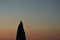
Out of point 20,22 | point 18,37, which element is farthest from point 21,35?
point 20,22

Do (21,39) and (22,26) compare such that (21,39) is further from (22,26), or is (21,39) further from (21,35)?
(22,26)

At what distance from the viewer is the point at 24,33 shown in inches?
3130

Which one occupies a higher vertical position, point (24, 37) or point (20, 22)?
point (20, 22)

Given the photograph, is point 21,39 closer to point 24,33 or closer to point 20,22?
point 24,33

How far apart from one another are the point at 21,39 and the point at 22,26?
6833mm

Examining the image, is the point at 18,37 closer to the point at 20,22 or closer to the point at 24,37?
the point at 24,37

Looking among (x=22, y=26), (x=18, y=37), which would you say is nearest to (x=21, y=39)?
(x=18, y=37)

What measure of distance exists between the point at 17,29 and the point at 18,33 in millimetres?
2801

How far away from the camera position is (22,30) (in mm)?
79625

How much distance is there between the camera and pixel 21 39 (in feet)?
257

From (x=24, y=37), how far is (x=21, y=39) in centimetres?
191

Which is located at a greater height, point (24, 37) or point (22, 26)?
point (22, 26)

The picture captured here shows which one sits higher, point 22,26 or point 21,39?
point 22,26

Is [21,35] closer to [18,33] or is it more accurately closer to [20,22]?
[18,33]
